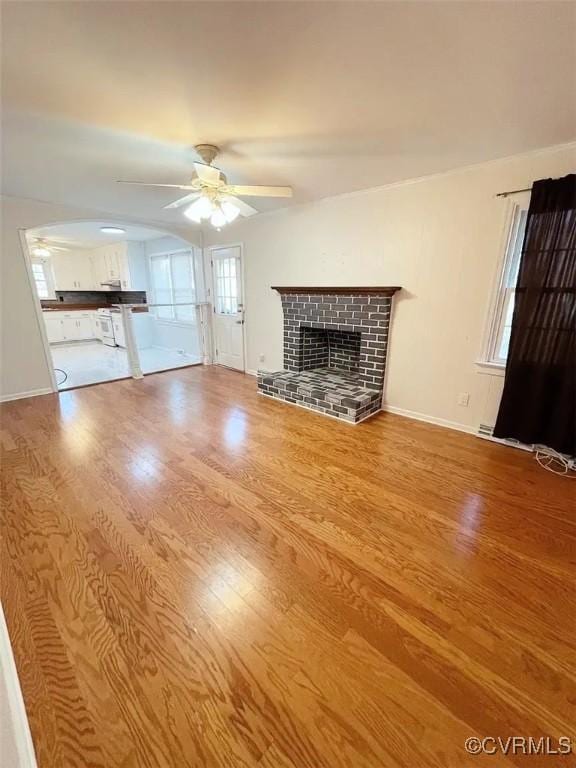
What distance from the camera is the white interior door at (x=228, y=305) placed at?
488cm

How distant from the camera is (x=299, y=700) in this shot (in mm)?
1034

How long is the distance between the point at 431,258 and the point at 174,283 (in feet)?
17.6

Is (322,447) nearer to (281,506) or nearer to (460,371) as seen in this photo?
(281,506)

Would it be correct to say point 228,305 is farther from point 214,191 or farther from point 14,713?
point 14,713

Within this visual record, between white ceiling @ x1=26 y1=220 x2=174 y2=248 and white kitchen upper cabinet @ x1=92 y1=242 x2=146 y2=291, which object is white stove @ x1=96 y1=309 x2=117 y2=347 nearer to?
white kitchen upper cabinet @ x1=92 y1=242 x2=146 y2=291

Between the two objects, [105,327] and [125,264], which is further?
[105,327]

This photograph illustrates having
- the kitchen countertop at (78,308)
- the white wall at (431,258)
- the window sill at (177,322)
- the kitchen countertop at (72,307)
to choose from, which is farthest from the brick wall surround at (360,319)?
the kitchen countertop at (72,307)

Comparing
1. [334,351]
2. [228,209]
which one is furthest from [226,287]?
[228,209]

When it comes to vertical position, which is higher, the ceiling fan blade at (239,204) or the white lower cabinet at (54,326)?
the ceiling fan blade at (239,204)

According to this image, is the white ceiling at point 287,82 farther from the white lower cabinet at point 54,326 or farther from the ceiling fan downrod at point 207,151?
the white lower cabinet at point 54,326

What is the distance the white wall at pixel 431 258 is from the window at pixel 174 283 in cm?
302

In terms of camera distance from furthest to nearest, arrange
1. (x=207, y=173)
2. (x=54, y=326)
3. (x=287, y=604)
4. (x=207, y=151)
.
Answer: (x=54, y=326) < (x=207, y=151) < (x=207, y=173) < (x=287, y=604)

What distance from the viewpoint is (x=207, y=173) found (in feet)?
6.79

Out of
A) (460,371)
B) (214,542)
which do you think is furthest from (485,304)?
(214,542)
